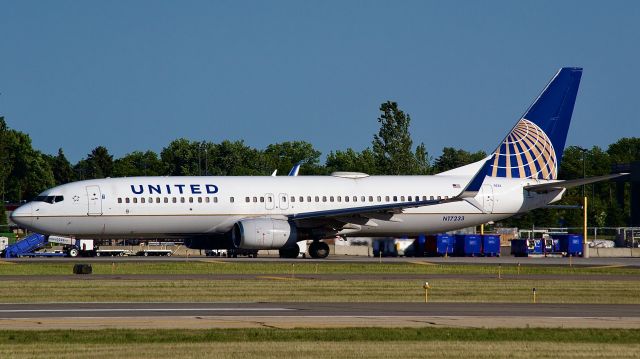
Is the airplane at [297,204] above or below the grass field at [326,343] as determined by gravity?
above

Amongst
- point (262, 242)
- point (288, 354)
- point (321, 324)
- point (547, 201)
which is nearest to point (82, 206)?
point (262, 242)

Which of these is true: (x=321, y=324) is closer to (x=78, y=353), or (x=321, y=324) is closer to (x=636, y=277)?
(x=78, y=353)

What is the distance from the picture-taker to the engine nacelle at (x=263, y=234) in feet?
183

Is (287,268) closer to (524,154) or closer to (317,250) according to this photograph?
(317,250)

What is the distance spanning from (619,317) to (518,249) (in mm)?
42369

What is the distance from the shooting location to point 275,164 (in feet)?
634

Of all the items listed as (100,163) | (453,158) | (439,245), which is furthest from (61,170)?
(439,245)

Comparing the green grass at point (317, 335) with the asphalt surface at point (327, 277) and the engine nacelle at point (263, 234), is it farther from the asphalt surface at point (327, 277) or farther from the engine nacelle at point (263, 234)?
the engine nacelle at point (263, 234)

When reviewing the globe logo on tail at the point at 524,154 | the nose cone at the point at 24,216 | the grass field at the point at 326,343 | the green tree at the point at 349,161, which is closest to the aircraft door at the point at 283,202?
the globe logo on tail at the point at 524,154

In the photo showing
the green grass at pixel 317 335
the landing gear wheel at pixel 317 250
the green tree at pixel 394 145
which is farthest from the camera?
the green tree at pixel 394 145

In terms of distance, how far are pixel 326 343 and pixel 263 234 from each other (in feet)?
110

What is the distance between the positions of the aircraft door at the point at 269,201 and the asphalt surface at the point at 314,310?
27.9 metres

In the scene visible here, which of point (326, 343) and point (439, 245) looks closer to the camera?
point (326, 343)

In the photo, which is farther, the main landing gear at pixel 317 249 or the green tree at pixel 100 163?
the green tree at pixel 100 163
